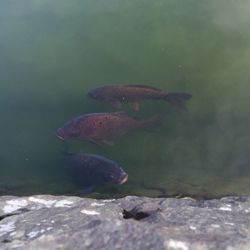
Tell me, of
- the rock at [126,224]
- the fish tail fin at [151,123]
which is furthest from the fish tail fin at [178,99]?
the rock at [126,224]

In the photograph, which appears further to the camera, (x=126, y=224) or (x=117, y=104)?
(x=117, y=104)

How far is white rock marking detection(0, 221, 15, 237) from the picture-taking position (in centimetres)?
204

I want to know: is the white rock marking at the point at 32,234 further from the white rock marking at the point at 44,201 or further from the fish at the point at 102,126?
the fish at the point at 102,126

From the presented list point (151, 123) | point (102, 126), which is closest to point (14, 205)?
point (102, 126)

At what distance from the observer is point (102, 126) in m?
4.77

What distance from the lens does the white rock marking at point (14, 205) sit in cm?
244

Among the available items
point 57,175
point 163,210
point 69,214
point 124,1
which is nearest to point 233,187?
point 57,175

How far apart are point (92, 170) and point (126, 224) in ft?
7.26

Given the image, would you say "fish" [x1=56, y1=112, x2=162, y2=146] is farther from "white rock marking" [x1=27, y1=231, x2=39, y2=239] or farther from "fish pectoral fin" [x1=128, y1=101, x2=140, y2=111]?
"white rock marking" [x1=27, y1=231, x2=39, y2=239]

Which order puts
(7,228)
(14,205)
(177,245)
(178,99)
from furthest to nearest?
(178,99)
(14,205)
(7,228)
(177,245)

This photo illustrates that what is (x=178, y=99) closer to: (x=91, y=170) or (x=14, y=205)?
(x=91, y=170)

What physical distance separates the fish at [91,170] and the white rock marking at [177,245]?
6.86 ft

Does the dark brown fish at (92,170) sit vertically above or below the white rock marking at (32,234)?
above

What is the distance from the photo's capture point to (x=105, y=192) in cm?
412
